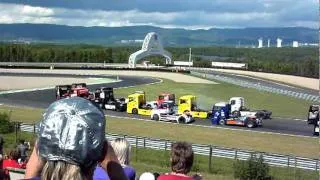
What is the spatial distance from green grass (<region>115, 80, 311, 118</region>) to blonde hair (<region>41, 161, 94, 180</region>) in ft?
145

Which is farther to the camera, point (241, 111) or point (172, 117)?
point (241, 111)

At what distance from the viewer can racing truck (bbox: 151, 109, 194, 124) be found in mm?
39188

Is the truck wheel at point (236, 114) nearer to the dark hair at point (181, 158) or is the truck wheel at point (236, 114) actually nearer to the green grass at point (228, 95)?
the green grass at point (228, 95)

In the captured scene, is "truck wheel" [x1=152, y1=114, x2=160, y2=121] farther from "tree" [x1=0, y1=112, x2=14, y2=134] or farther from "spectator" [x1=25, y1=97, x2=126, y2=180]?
"spectator" [x1=25, y1=97, x2=126, y2=180]

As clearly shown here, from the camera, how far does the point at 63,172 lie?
2.65 meters

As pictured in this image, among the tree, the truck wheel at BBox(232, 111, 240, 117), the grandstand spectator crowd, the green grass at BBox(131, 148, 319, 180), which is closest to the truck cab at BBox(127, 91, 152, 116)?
the truck wheel at BBox(232, 111, 240, 117)

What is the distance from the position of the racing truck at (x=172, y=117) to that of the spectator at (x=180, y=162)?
3387cm

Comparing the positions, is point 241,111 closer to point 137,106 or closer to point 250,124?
point 250,124

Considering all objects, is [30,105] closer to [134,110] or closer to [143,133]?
[134,110]

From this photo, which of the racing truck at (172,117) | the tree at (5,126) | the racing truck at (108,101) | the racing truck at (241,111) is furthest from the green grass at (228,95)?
the tree at (5,126)

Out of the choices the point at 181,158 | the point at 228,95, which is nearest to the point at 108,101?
the point at 228,95

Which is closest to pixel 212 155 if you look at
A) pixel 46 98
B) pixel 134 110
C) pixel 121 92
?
pixel 134 110

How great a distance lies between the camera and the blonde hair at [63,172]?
8.64ft

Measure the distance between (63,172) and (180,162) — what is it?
102 inches
